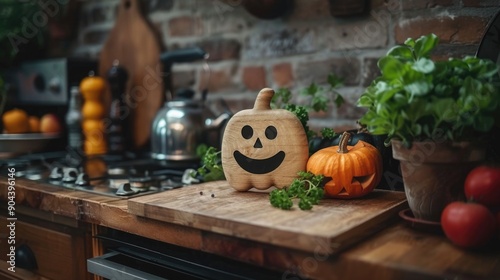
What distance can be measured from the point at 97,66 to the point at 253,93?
2.40 ft

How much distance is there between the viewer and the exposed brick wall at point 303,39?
3.67 feet

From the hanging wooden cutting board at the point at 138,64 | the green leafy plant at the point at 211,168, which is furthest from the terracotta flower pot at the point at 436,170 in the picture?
the hanging wooden cutting board at the point at 138,64

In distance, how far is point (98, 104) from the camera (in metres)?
1.75

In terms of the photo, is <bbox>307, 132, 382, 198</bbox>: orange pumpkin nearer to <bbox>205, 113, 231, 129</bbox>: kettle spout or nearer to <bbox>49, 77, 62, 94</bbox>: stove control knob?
<bbox>205, 113, 231, 129</bbox>: kettle spout

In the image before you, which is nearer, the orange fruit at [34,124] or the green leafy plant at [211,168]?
the green leafy plant at [211,168]

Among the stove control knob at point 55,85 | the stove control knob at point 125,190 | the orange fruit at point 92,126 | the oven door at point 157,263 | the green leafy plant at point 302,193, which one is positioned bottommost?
the oven door at point 157,263

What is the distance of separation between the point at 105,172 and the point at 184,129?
9.8 inches

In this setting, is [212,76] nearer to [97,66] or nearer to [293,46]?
[293,46]

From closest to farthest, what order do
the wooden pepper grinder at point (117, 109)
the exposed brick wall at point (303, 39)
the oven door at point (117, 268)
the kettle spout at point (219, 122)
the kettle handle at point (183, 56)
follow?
the oven door at point (117, 268) → the exposed brick wall at point (303, 39) → the kettle spout at point (219, 122) → the kettle handle at point (183, 56) → the wooden pepper grinder at point (117, 109)

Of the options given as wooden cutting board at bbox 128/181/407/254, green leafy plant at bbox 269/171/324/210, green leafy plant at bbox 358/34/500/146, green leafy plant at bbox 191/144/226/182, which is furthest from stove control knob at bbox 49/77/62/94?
green leafy plant at bbox 358/34/500/146

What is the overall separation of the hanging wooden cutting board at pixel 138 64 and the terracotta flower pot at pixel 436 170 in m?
1.10

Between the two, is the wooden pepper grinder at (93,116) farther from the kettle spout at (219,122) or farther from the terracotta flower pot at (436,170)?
the terracotta flower pot at (436,170)

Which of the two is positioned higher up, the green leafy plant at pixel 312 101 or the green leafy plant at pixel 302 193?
the green leafy plant at pixel 312 101

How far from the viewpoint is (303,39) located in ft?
4.54
